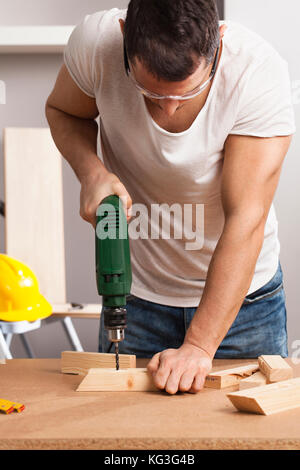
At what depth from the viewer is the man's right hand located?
1.27 metres

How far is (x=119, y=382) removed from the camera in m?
1.17

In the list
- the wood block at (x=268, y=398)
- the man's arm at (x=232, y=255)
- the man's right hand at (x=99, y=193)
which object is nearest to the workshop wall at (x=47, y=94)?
the man's right hand at (x=99, y=193)

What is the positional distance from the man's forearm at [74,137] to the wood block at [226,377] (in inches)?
22.8

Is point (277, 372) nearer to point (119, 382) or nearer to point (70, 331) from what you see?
point (119, 382)

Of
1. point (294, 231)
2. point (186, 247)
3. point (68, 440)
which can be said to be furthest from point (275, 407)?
point (294, 231)

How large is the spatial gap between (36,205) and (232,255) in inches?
80.9

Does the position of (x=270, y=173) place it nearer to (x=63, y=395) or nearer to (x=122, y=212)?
(x=122, y=212)

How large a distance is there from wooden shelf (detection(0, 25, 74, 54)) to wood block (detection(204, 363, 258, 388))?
87.3 inches

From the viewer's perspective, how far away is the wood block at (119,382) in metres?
1.17

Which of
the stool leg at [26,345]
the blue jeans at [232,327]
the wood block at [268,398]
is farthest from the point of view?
the stool leg at [26,345]

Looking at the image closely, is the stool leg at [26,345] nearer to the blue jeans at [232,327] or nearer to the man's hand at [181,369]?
the blue jeans at [232,327]

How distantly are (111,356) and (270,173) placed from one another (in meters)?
0.54

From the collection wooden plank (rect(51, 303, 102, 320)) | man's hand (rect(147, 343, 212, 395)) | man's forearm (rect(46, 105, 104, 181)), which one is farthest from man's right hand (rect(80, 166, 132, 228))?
wooden plank (rect(51, 303, 102, 320))

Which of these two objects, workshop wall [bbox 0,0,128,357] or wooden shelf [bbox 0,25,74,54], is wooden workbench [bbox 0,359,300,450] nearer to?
workshop wall [bbox 0,0,128,357]
